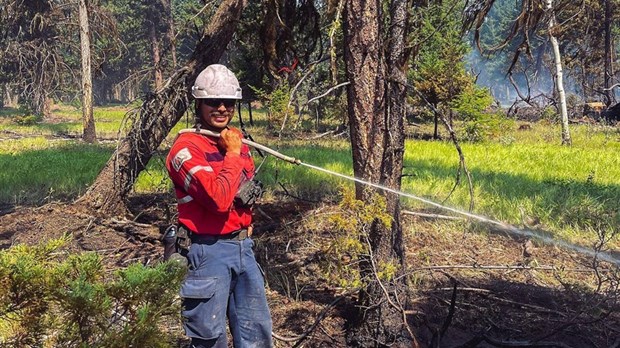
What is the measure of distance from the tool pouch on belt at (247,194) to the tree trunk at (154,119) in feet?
11.8

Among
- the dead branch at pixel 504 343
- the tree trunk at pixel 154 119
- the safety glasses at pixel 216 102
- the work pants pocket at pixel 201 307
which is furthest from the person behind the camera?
the tree trunk at pixel 154 119

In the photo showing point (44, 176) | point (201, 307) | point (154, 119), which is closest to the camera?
point (201, 307)

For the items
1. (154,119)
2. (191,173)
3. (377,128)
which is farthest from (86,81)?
(191,173)

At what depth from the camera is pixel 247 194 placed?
284 centimetres

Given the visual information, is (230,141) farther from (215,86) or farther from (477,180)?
(477,180)

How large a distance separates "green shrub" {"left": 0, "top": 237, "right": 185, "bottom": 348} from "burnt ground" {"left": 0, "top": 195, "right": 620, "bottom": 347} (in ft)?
6.06

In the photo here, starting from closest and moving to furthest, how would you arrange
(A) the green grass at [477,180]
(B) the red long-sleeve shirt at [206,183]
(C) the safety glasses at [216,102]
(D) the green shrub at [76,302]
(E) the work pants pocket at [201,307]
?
(D) the green shrub at [76,302]
(B) the red long-sleeve shirt at [206,183]
(E) the work pants pocket at [201,307]
(C) the safety glasses at [216,102]
(A) the green grass at [477,180]

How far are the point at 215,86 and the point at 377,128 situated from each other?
4.23 feet

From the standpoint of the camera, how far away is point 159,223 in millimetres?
6387

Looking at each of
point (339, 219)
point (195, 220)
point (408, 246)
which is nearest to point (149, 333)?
point (195, 220)

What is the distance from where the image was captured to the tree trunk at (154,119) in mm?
6168

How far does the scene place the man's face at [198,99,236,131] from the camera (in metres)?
2.85

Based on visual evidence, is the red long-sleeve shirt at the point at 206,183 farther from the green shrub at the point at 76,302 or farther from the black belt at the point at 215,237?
the green shrub at the point at 76,302

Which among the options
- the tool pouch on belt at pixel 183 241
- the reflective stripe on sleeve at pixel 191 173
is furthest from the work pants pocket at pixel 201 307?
the reflective stripe on sleeve at pixel 191 173
